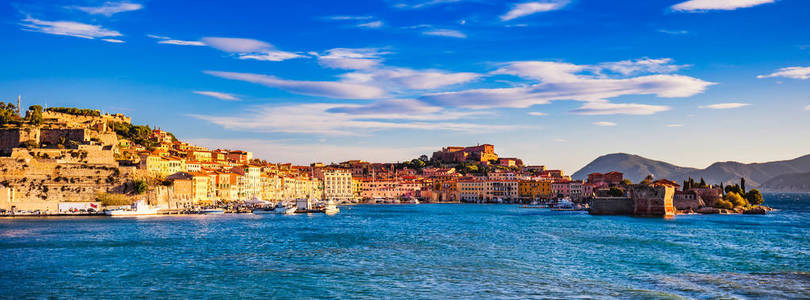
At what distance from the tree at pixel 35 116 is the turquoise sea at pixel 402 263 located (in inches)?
1394

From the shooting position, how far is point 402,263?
2373 cm

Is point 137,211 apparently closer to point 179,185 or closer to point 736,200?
point 179,185

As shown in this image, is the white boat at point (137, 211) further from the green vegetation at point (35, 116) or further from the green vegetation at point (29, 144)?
the green vegetation at point (35, 116)

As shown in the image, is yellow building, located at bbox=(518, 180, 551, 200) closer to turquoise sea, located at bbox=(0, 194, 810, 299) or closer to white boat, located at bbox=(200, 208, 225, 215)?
white boat, located at bbox=(200, 208, 225, 215)

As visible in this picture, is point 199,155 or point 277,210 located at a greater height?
point 199,155

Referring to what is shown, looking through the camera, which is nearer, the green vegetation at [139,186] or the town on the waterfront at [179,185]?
the town on the waterfront at [179,185]

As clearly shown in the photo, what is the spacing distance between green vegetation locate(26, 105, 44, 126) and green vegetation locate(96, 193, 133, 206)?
17689 millimetres

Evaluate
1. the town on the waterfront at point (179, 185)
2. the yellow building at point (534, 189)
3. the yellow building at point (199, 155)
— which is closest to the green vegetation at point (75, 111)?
the town on the waterfront at point (179, 185)

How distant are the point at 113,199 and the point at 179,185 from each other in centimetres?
890

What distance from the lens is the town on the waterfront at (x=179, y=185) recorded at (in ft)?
183

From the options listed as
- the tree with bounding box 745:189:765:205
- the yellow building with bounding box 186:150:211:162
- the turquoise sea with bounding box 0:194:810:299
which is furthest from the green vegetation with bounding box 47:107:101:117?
the tree with bounding box 745:189:765:205

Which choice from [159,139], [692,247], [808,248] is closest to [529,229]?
[692,247]

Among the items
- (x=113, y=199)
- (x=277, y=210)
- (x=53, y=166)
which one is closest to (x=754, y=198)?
(x=277, y=210)

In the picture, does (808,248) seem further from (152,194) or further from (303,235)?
(152,194)
